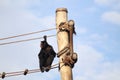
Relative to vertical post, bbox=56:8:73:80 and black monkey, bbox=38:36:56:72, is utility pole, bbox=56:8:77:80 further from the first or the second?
black monkey, bbox=38:36:56:72

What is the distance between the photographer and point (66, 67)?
24.9 feet

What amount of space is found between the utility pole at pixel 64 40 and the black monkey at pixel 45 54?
0.95 m

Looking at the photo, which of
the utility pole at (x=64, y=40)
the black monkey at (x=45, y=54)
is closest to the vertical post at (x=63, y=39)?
the utility pole at (x=64, y=40)

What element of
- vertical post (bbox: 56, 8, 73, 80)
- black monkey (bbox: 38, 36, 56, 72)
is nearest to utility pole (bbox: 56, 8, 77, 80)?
vertical post (bbox: 56, 8, 73, 80)

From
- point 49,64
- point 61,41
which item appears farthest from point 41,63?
point 61,41

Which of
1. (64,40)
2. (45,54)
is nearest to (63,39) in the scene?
(64,40)

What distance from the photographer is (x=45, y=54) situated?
356 inches

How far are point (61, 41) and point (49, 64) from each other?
39.4 inches

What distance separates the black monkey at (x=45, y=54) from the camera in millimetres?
8742

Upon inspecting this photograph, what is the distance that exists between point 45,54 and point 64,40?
131cm

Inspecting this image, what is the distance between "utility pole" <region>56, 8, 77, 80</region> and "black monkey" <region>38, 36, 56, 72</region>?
0.95 m

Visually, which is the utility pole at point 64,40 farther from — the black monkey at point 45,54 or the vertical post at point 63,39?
the black monkey at point 45,54

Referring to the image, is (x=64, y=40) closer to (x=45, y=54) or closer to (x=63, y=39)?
(x=63, y=39)

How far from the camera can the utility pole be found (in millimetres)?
7484
